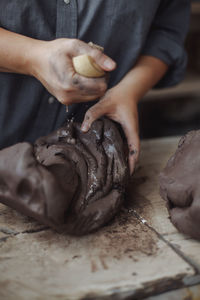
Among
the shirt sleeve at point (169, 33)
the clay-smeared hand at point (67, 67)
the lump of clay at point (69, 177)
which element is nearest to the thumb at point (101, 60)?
the clay-smeared hand at point (67, 67)

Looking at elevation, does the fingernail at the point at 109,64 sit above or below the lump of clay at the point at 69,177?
above

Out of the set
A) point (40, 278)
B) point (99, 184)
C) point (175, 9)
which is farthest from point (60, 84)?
point (175, 9)

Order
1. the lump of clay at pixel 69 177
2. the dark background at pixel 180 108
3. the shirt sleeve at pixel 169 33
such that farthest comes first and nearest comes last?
the dark background at pixel 180 108, the shirt sleeve at pixel 169 33, the lump of clay at pixel 69 177

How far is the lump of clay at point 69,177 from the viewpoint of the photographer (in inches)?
36.8

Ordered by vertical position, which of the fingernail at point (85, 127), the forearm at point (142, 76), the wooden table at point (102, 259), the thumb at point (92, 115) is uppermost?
the forearm at point (142, 76)

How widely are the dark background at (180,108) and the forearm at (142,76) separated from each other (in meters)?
1.54

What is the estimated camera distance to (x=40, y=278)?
2.81 ft

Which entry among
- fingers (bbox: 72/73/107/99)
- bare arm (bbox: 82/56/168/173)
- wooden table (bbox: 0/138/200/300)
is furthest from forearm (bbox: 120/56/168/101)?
wooden table (bbox: 0/138/200/300)

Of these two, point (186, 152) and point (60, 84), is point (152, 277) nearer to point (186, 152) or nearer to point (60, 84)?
point (186, 152)

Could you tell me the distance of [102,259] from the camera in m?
0.94

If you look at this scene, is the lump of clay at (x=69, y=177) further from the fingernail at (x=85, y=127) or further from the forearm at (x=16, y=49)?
the forearm at (x=16, y=49)

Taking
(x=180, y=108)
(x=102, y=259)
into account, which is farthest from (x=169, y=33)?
(x=180, y=108)

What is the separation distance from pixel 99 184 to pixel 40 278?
38cm

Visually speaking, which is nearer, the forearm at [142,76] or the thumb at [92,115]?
the thumb at [92,115]
